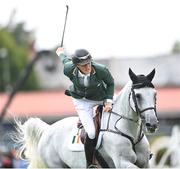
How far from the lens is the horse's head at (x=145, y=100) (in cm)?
996

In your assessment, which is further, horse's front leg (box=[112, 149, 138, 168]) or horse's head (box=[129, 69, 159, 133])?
horse's front leg (box=[112, 149, 138, 168])

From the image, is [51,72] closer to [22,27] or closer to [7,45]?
[7,45]

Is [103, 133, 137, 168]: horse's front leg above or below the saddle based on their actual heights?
below

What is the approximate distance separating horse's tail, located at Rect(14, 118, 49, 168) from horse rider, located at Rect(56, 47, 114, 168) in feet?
5.16

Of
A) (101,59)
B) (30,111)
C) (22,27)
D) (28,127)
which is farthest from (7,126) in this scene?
(22,27)

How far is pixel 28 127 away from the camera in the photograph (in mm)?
12891

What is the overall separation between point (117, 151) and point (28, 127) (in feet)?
8.21

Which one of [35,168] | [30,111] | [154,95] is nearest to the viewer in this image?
[154,95]

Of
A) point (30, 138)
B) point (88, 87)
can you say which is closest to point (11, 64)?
point (30, 138)

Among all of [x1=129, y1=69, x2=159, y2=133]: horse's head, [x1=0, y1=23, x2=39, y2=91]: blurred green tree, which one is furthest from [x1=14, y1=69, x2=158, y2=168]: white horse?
[x1=0, y1=23, x2=39, y2=91]: blurred green tree

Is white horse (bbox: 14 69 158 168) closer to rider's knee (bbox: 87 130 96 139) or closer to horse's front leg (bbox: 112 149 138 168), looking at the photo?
horse's front leg (bbox: 112 149 138 168)

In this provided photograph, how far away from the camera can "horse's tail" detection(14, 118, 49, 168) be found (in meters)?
12.9

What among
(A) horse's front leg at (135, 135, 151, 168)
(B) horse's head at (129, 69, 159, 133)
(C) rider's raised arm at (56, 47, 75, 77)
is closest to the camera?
(B) horse's head at (129, 69, 159, 133)

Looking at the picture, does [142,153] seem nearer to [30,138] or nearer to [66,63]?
[66,63]
